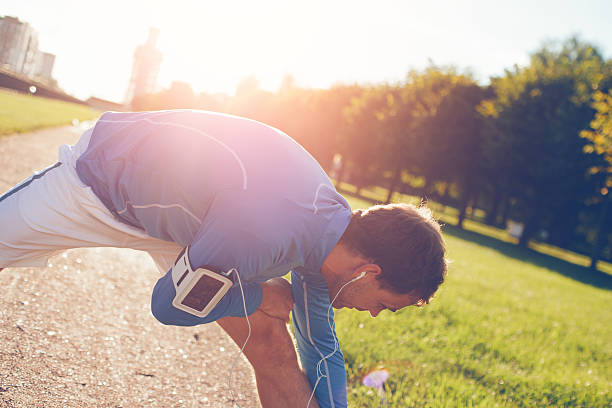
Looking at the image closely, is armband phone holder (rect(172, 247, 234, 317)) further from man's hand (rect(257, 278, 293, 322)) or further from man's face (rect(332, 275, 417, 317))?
man's face (rect(332, 275, 417, 317))

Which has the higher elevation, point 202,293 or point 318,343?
point 202,293

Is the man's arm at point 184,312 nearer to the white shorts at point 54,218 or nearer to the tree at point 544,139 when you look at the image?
the white shorts at point 54,218

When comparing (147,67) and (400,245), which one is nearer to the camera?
(400,245)

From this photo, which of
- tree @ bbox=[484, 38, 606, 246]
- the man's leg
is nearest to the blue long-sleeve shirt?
the man's leg

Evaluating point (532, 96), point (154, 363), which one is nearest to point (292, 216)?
point (154, 363)

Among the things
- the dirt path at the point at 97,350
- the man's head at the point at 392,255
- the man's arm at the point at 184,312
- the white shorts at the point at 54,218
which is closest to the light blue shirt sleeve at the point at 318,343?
the man's head at the point at 392,255

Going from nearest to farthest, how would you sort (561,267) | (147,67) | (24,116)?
(24,116) < (561,267) < (147,67)

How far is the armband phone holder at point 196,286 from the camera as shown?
5.54 ft

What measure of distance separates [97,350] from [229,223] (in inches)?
68.4

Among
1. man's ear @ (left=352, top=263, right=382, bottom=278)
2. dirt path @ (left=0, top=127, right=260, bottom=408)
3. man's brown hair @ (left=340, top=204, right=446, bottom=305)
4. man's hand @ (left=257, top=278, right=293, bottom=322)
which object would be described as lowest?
dirt path @ (left=0, top=127, right=260, bottom=408)

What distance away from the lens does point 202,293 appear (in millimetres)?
1733

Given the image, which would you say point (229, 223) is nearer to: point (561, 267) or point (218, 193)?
point (218, 193)

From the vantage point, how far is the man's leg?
2227 mm

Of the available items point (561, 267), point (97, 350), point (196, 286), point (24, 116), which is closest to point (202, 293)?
point (196, 286)
